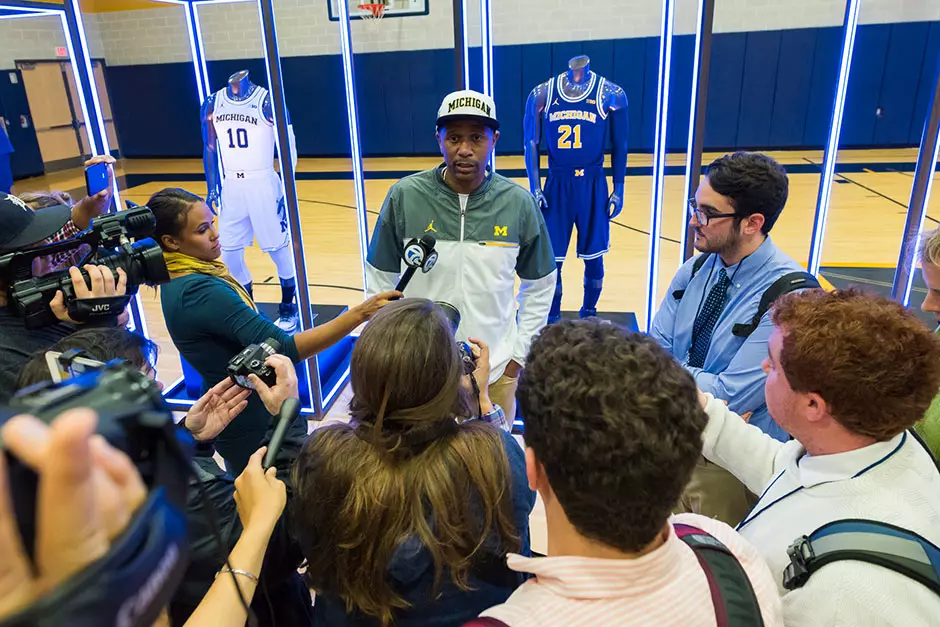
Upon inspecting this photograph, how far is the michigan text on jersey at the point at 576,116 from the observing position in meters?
4.30

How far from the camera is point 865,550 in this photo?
2.85ft

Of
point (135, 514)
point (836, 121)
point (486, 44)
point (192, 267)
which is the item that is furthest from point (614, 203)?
point (135, 514)

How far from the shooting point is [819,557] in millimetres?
896

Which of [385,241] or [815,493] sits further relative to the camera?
[385,241]

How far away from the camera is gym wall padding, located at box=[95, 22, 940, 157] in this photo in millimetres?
9570

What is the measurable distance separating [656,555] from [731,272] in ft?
4.25

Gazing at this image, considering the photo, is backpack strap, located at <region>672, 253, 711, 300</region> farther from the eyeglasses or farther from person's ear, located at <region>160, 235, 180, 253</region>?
person's ear, located at <region>160, 235, 180, 253</region>

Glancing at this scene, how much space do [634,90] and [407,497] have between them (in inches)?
402

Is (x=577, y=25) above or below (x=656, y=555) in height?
above

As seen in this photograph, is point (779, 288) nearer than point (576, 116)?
Yes

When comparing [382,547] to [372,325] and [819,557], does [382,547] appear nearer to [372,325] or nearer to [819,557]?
[372,325]

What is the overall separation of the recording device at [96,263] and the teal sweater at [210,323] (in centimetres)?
7

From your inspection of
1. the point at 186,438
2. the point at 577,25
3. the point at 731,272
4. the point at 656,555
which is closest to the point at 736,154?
the point at 731,272

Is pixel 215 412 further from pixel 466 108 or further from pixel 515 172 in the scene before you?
pixel 515 172
